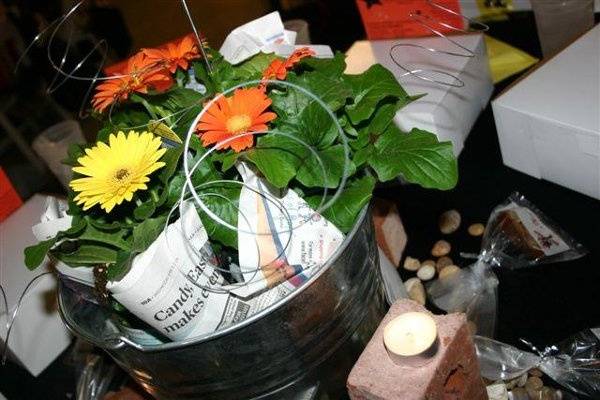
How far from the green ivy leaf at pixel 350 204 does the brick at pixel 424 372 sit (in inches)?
2.8

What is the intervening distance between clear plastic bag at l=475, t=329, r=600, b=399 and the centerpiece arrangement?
0.16m

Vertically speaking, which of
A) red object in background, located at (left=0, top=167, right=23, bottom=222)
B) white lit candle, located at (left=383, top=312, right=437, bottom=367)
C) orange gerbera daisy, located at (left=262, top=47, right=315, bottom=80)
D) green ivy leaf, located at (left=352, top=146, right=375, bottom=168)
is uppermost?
orange gerbera daisy, located at (left=262, top=47, right=315, bottom=80)

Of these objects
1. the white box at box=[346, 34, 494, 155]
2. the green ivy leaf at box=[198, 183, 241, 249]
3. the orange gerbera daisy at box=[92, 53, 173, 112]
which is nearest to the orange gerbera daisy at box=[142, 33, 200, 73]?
the orange gerbera daisy at box=[92, 53, 173, 112]

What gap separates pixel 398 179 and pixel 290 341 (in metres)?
0.35

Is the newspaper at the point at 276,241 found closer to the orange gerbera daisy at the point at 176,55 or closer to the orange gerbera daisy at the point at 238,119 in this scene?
the orange gerbera daisy at the point at 238,119

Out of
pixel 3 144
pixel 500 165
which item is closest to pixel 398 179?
pixel 500 165

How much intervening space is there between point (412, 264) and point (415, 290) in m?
0.04

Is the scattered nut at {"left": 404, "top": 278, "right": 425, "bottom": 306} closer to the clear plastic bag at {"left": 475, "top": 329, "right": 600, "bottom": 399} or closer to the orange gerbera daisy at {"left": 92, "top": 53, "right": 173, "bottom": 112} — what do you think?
the clear plastic bag at {"left": 475, "top": 329, "right": 600, "bottom": 399}

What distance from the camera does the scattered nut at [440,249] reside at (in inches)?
24.2

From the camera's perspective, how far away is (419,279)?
Answer: 1.98 feet

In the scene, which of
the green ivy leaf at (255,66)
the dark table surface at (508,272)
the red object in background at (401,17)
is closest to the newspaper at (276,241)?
the green ivy leaf at (255,66)

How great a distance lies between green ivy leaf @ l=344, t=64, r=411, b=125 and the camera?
17.6 inches

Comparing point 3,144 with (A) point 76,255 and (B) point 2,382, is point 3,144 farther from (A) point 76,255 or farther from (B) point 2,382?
(A) point 76,255

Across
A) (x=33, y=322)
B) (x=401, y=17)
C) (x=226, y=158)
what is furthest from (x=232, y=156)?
(x=401, y=17)
